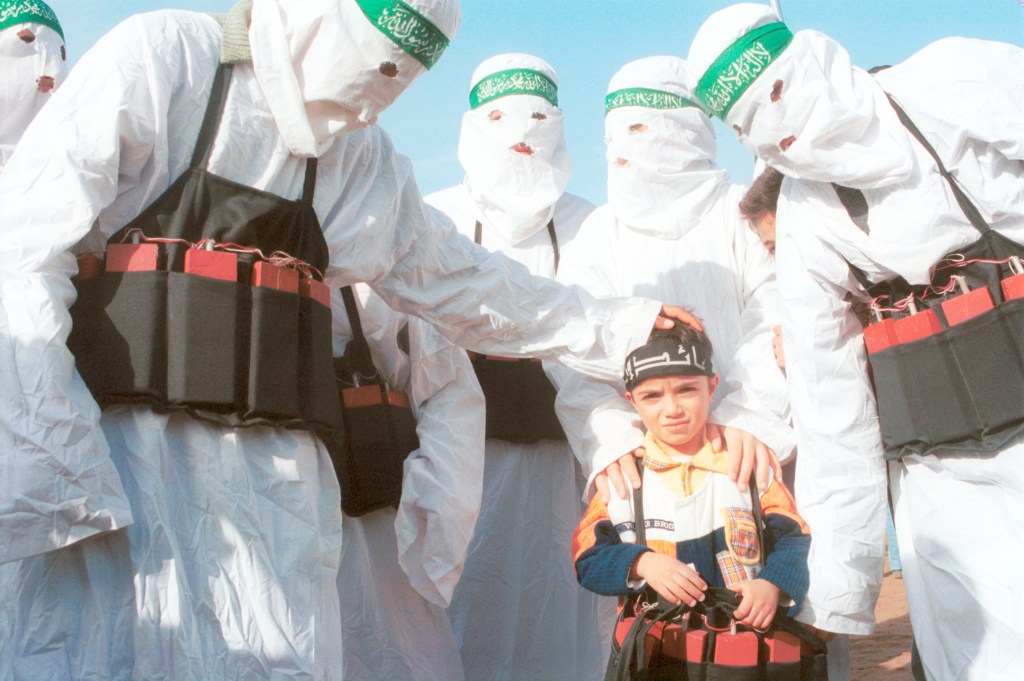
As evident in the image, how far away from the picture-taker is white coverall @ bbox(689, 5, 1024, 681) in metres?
3.19

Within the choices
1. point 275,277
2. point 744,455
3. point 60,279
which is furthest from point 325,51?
point 744,455

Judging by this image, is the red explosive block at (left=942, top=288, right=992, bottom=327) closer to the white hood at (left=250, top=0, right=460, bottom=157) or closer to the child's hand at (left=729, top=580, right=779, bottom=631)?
the child's hand at (left=729, top=580, right=779, bottom=631)

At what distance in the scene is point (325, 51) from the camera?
10.3 feet

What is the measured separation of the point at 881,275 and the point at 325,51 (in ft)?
5.65

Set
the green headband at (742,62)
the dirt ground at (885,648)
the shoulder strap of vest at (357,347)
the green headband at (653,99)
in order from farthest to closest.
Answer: the dirt ground at (885,648) < the green headband at (653,99) < the shoulder strap of vest at (357,347) < the green headband at (742,62)

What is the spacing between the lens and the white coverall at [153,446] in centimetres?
264

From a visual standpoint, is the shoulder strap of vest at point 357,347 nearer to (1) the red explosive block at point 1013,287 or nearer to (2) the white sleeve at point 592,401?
(2) the white sleeve at point 592,401

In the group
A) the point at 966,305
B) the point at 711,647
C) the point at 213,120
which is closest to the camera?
the point at 213,120

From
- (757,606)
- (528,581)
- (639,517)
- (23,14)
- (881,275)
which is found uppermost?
(23,14)

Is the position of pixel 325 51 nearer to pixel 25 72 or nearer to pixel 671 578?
pixel 671 578

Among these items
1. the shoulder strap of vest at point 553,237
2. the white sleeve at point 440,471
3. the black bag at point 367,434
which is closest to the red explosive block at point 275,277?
the black bag at point 367,434

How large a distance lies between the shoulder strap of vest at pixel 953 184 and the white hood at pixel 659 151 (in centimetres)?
146

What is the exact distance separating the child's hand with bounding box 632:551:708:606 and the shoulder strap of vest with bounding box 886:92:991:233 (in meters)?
1.28

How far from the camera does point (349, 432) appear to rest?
410 centimetres
